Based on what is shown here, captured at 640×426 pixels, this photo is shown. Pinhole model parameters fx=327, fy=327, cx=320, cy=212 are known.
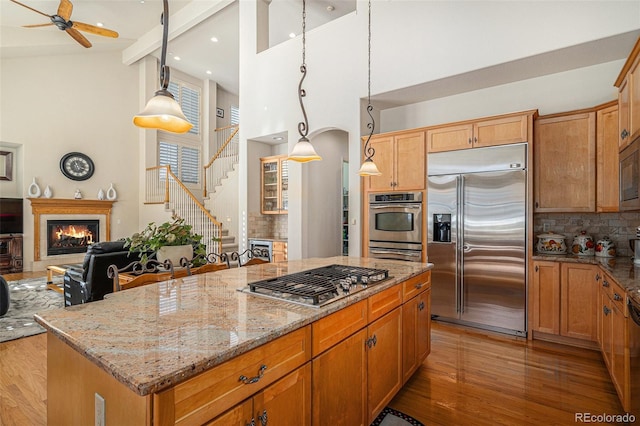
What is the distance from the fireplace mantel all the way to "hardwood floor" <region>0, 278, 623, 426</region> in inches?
214

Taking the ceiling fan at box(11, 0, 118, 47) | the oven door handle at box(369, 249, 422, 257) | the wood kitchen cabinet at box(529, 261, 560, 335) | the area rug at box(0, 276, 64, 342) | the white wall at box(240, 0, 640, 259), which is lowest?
the area rug at box(0, 276, 64, 342)

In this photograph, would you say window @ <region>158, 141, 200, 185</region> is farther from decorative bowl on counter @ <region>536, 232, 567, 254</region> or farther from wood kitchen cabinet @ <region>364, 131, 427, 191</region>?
decorative bowl on counter @ <region>536, 232, 567, 254</region>

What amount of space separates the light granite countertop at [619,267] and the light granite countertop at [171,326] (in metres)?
1.47

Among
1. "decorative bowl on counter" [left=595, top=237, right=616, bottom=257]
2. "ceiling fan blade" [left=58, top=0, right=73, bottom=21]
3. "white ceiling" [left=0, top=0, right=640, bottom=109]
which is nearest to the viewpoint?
"decorative bowl on counter" [left=595, top=237, right=616, bottom=257]

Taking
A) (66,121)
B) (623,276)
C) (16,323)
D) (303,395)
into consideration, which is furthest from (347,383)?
(66,121)

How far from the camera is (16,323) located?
12.9 feet

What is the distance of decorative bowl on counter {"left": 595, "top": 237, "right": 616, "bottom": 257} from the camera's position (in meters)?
3.33

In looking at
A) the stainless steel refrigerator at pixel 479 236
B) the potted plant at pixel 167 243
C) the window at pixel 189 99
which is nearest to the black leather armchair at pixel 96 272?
the potted plant at pixel 167 243

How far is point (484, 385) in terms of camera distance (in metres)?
2.60

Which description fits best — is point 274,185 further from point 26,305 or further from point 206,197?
point 26,305

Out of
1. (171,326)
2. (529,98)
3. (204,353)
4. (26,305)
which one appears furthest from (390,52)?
(26,305)

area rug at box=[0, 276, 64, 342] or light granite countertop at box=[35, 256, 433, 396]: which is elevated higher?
light granite countertop at box=[35, 256, 433, 396]

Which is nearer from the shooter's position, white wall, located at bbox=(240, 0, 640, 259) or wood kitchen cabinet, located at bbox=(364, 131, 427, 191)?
white wall, located at bbox=(240, 0, 640, 259)

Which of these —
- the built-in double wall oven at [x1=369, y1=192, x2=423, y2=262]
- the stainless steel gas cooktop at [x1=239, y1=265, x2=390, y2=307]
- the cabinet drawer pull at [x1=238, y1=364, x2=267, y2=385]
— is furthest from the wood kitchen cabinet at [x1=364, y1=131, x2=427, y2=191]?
the cabinet drawer pull at [x1=238, y1=364, x2=267, y2=385]
